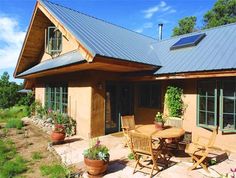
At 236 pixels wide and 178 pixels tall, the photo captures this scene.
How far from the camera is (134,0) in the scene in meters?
12.7

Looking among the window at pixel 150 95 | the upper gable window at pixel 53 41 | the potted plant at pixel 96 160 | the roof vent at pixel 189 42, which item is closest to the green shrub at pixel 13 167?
the potted plant at pixel 96 160

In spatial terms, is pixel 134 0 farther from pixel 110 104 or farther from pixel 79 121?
pixel 79 121

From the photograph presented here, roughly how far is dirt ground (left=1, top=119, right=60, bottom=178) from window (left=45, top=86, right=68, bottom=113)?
1580mm

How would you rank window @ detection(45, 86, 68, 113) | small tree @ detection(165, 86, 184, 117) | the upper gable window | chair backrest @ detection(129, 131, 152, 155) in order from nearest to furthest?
1. chair backrest @ detection(129, 131, 152, 155)
2. small tree @ detection(165, 86, 184, 117)
3. window @ detection(45, 86, 68, 113)
4. the upper gable window

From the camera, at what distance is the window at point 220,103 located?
27.3 ft

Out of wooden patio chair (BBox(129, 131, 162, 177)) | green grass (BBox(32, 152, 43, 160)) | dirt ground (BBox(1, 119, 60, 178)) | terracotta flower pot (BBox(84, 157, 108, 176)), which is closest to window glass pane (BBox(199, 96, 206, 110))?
wooden patio chair (BBox(129, 131, 162, 177))

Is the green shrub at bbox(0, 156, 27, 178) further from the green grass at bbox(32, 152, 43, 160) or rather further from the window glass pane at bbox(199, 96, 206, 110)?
the window glass pane at bbox(199, 96, 206, 110)

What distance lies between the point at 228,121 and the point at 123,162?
3987 mm

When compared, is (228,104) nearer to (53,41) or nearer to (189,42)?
(189,42)

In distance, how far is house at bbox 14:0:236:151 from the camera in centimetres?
854

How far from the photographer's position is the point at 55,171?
6.76 m

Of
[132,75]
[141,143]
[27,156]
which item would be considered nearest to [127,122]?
[132,75]

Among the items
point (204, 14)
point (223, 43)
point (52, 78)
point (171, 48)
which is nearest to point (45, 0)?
point (52, 78)

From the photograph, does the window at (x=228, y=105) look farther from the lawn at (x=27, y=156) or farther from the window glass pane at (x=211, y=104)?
the lawn at (x=27, y=156)
